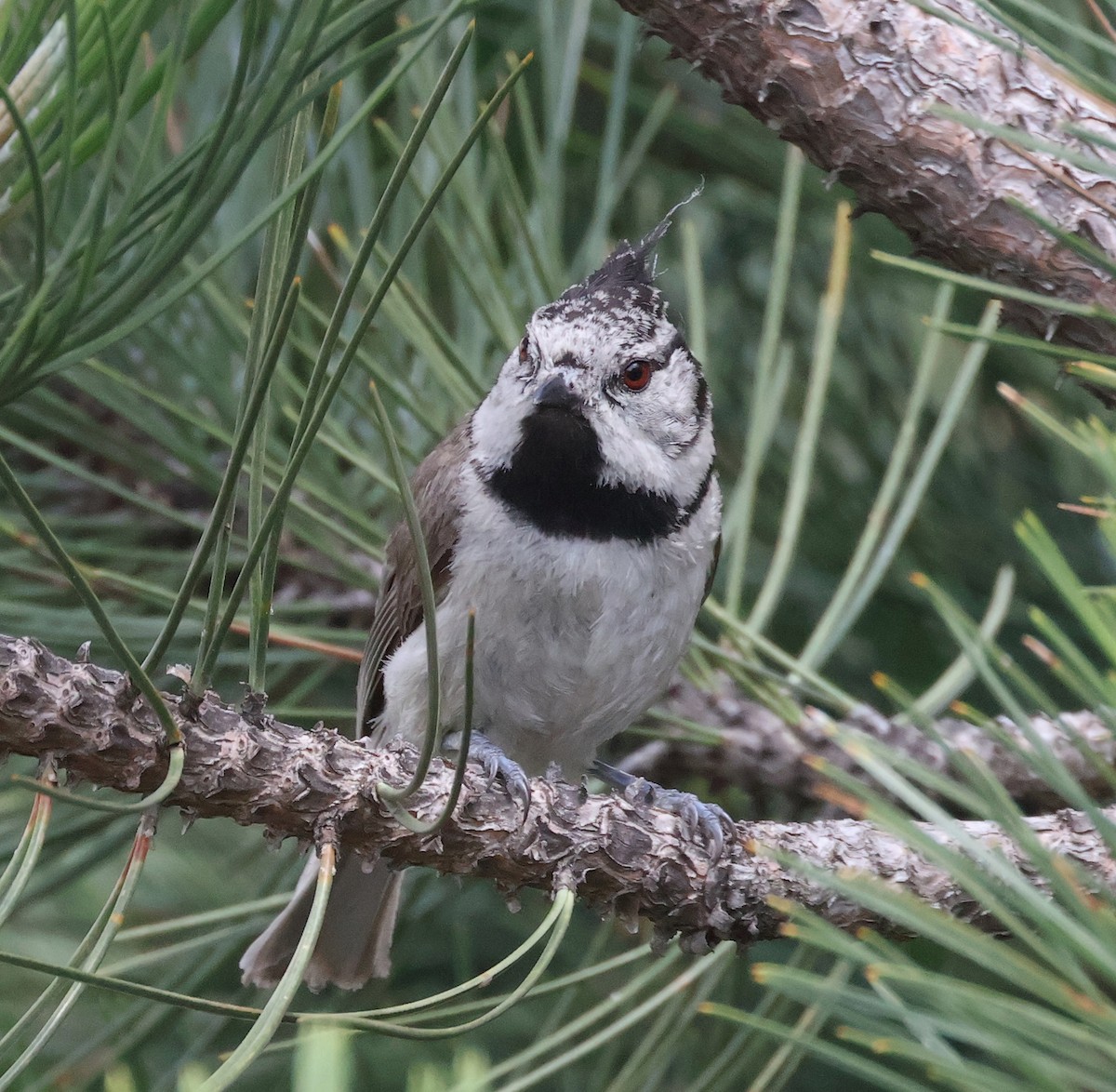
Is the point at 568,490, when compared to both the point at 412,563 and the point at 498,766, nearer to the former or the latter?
the point at 412,563

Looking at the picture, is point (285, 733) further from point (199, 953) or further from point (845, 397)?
point (845, 397)

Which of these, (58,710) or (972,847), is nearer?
(972,847)

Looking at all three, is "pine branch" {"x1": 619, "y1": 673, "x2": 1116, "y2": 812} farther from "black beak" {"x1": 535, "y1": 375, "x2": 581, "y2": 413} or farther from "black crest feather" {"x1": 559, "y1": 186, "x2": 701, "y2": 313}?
"black crest feather" {"x1": 559, "y1": 186, "x2": 701, "y2": 313}

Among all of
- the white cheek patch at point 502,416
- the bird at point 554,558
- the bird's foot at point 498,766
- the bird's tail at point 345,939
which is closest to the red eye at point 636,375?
the bird at point 554,558

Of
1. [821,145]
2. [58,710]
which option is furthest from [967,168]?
[58,710]

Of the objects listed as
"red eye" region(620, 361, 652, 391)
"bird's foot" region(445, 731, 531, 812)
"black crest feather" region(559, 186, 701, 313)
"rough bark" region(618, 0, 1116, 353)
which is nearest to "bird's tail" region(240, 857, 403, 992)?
"bird's foot" region(445, 731, 531, 812)

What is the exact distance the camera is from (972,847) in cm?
110

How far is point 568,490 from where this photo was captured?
2.71 metres

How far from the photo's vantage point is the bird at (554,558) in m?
2.64

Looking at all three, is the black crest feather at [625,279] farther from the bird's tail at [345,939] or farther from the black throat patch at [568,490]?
the bird's tail at [345,939]

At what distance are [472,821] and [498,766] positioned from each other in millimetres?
768

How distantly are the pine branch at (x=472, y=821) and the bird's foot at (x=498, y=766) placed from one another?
1 cm

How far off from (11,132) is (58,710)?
585mm

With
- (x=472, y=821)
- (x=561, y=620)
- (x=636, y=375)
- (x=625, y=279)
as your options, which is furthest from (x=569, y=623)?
(x=472, y=821)
